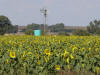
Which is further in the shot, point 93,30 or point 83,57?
point 93,30

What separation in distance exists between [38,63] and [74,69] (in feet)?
1.73

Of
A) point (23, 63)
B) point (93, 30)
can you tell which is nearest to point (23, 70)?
point (23, 63)

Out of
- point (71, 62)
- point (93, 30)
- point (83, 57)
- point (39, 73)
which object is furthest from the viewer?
point (93, 30)

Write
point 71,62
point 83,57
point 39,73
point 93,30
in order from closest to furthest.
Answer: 1. point 39,73
2. point 71,62
3. point 83,57
4. point 93,30

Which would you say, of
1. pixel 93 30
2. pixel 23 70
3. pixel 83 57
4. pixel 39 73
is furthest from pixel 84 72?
pixel 93 30

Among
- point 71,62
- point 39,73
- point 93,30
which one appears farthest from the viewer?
point 93,30

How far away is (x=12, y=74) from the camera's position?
3.06 metres

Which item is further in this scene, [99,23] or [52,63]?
[99,23]

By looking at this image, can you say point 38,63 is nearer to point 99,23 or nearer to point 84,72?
point 84,72

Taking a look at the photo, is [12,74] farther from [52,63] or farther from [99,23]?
[99,23]

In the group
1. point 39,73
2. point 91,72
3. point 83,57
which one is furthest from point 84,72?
point 39,73

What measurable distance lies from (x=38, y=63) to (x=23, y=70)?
23 centimetres

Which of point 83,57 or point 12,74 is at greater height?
point 83,57

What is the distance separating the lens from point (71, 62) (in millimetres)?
3070
